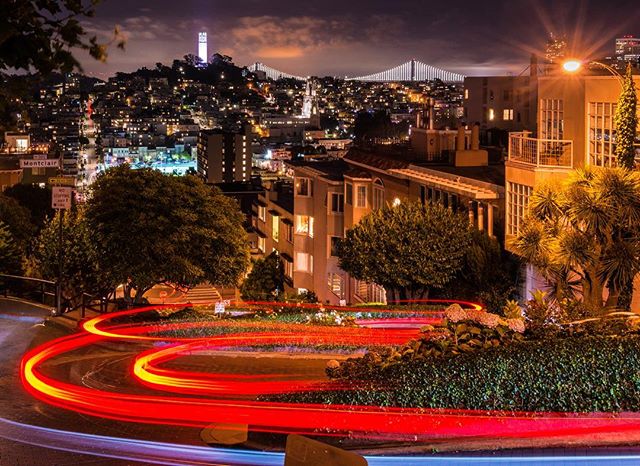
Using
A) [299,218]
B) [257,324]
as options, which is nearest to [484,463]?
[257,324]

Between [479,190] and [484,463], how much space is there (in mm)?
18701

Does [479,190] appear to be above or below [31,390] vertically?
above

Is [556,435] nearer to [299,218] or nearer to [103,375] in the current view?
[103,375]

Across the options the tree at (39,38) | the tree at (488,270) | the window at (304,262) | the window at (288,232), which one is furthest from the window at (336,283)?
the tree at (39,38)

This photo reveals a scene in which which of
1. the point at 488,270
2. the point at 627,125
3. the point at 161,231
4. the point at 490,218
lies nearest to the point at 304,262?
the point at 161,231

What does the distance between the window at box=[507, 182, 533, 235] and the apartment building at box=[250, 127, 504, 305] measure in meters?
1.25

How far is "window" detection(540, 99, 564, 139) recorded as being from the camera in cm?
2409

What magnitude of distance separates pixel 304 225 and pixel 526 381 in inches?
1475

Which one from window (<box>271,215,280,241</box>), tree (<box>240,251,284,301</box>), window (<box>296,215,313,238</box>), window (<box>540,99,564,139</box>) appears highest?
window (<box>540,99,564,139</box>)

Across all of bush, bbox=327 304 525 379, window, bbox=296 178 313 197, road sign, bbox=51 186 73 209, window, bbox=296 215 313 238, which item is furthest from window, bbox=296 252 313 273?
bush, bbox=327 304 525 379

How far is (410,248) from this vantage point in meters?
28.6

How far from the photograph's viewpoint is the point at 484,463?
1019cm

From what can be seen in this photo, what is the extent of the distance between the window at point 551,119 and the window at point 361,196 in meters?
15.8

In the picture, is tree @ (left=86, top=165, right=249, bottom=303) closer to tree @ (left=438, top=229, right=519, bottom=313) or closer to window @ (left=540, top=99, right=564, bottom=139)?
tree @ (left=438, top=229, right=519, bottom=313)
